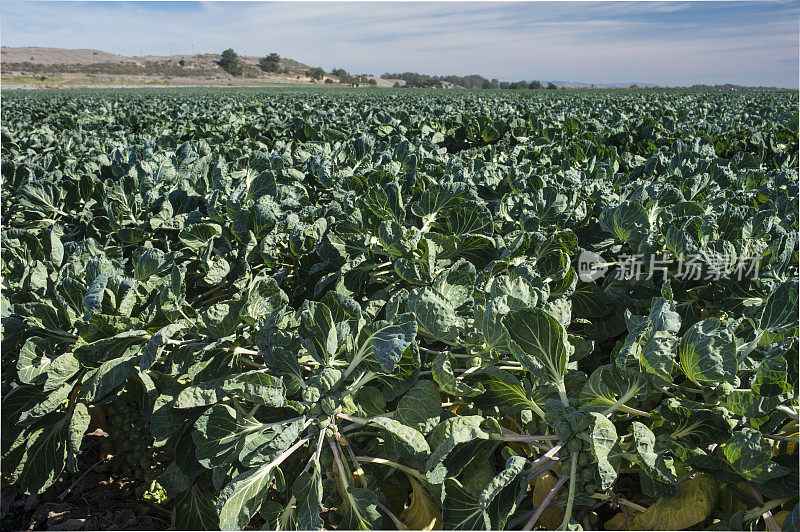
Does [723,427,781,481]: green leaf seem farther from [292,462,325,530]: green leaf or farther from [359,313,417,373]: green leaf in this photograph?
[292,462,325,530]: green leaf

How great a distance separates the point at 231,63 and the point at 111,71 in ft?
69.0

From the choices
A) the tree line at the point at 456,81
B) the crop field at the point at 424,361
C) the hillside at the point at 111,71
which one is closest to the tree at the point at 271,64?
the hillside at the point at 111,71

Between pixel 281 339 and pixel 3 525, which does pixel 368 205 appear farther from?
A: pixel 3 525

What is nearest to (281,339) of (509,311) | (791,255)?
(509,311)

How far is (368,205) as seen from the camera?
8.21 feet

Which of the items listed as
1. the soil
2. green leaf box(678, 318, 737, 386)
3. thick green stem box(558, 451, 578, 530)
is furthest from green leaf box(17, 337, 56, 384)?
green leaf box(678, 318, 737, 386)

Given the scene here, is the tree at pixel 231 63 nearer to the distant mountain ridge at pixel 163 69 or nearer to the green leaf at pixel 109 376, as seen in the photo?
the distant mountain ridge at pixel 163 69

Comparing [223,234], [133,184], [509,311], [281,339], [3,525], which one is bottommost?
[3,525]

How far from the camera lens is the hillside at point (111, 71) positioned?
70.1 metres

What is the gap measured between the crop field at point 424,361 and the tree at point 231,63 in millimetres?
99588

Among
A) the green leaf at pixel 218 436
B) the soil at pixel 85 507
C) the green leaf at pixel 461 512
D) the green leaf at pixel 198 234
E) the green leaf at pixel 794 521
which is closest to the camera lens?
the green leaf at pixel 794 521

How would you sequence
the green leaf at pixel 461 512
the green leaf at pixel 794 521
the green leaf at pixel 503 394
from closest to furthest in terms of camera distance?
the green leaf at pixel 794 521
the green leaf at pixel 461 512
the green leaf at pixel 503 394

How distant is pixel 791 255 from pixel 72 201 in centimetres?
441

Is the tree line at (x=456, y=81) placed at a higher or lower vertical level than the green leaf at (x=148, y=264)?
higher
